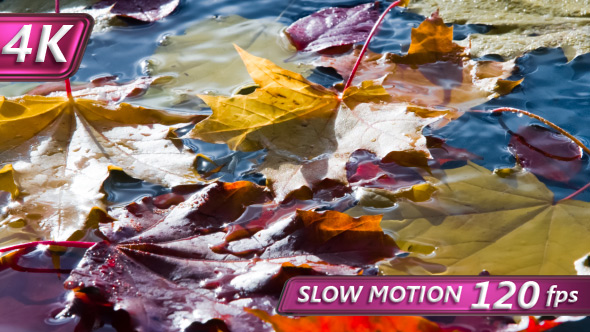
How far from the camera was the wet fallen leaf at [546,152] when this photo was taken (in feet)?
3.34

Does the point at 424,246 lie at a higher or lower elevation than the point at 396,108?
lower

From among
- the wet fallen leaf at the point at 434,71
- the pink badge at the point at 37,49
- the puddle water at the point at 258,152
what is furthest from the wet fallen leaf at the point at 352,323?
the pink badge at the point at 37,49

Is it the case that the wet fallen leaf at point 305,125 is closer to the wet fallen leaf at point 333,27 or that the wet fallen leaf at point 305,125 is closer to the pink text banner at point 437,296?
the pink text banner at point 437,296

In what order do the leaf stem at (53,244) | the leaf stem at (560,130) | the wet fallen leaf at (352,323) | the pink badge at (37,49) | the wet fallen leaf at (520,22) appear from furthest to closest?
the wet fallen leaf at (520,22), the pink badge at (37,49), the leaf stem at (560,130), the leaf stem at (53,244), the wet fallen leaf at (352,323)

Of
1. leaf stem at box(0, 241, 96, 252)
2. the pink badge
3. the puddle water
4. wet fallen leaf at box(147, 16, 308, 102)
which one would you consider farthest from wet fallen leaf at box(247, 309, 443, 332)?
the pink badge

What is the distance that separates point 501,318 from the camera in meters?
0.75

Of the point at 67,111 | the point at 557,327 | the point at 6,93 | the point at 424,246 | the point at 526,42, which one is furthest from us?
the point at 526,42

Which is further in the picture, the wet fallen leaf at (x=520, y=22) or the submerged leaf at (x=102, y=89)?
the wet fallen leaf at (x=520, y=22)

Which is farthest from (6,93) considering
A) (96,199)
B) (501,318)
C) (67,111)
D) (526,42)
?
(526,42)

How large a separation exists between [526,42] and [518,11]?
17 cm

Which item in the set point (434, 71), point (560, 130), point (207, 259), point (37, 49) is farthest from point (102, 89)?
point (560, 130)

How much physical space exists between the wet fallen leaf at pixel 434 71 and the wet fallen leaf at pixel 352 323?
0.58 m

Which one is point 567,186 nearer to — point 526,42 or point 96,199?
point 526,42

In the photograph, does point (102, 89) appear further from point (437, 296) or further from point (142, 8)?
point (437, 296)
